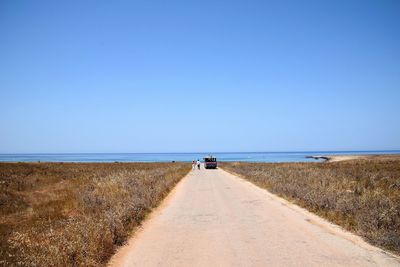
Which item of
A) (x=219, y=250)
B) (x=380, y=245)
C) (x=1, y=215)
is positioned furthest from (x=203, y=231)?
(x=1, y=215)

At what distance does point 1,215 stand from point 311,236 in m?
12.4

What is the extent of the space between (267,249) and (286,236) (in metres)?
1.40

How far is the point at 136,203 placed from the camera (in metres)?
12.5

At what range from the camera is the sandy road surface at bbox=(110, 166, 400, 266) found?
6.52m

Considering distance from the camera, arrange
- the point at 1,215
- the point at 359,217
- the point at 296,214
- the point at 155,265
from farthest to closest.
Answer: the point at 1,215, the point at 296,214, the point at 359,217, the point at 155,265

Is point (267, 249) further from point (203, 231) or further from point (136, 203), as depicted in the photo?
point (136, 203)

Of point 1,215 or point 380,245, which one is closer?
point 380,245

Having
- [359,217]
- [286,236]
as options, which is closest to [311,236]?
[286,236]

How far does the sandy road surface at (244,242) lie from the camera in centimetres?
652

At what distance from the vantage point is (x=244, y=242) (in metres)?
7.95

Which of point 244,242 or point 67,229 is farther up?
point 67,229

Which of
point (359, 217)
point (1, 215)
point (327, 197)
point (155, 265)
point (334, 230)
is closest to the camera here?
point (155, 265)

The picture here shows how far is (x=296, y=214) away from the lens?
38.6 feet

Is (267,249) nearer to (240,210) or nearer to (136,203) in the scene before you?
(240,210)
